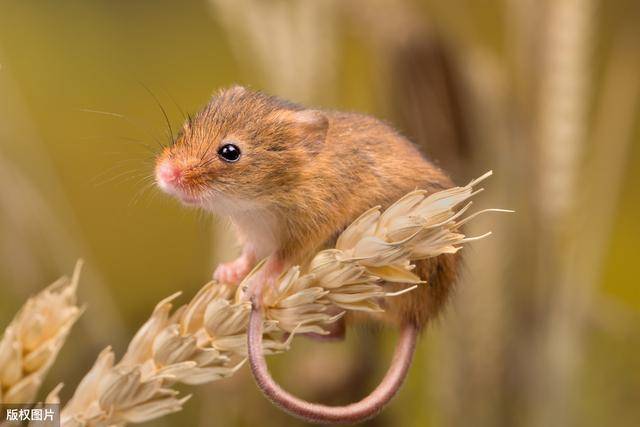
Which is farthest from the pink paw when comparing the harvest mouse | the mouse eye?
the mouse eye

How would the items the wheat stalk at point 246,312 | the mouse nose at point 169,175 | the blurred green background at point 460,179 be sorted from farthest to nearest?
the blurred green background at point 460,179 → the mouse nose at point 169,175 → the wheat stalk at point 246,312

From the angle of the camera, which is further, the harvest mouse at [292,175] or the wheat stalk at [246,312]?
the harvest mouse at [292,175]

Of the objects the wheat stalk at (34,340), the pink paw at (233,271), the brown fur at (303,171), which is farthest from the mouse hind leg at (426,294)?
the wheat stalk at (34,340)

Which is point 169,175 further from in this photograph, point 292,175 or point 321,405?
point 321,405

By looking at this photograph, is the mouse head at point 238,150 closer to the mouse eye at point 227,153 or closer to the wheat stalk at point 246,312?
the mouse eye at point 227,153

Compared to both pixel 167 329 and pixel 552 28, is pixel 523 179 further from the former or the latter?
pixel 167 329

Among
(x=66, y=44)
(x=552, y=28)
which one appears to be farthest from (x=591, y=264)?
(x=66, y=44)

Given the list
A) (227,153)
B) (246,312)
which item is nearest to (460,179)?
(227,153)
